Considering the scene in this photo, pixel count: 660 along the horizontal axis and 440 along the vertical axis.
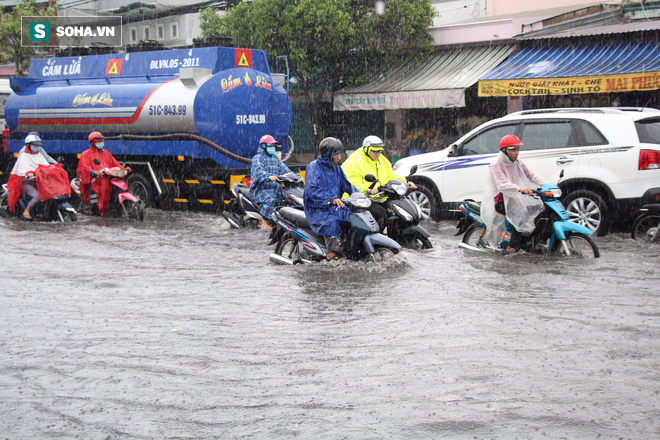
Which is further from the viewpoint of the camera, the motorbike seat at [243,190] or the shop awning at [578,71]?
the shop awning at [578,71]

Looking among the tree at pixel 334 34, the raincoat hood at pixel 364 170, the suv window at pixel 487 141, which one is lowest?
the raincoat hood at pixel 364 170

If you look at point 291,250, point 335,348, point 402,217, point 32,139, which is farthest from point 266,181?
point 335,348

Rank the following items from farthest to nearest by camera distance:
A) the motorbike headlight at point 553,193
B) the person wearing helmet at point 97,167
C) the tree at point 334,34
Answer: the tree at point 334,34, the person wearing helmet at point 97,167, the motorbike headlight at point 553,193

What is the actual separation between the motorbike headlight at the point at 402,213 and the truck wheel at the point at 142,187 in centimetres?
726

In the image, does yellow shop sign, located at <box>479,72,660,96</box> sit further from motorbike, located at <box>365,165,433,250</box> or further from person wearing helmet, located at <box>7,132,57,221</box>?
person wearing helmet, located at <box>7,132,57,221</box>

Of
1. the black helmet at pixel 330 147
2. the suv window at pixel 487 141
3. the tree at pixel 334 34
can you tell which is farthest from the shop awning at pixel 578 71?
the black helmet at pixel 330 147

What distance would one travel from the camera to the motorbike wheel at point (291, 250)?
877 cm

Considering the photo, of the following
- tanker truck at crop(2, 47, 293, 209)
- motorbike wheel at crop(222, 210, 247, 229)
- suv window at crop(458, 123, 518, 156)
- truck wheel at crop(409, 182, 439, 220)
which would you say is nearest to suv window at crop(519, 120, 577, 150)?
suv window at crop(458, 123, 518, 156)

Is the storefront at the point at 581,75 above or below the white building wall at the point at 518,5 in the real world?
below

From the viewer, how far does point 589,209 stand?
10.3 m

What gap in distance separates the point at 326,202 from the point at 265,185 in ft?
9.72

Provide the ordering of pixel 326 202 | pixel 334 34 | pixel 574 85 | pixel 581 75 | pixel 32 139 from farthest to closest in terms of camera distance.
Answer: pixel 334 34
pixel 574 85
pixel 581 75
pixel 32 139
pixel 326 202

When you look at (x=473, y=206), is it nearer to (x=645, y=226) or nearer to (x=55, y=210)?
(x=645, y=226)

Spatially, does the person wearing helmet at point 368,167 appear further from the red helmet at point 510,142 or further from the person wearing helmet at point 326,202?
the red helmet at point 510,142
